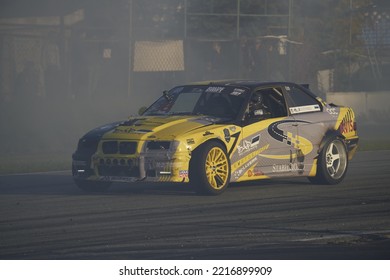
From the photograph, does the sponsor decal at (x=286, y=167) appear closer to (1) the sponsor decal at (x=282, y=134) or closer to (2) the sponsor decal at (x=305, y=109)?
(1) the sponsor decal at (x=282, y=134)

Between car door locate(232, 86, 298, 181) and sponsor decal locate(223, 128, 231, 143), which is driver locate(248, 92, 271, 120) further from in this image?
sponsor decal locate(223, 128, 231, 143)

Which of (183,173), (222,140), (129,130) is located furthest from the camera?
(129,130)

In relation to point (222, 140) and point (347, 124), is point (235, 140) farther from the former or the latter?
point (347, 124)

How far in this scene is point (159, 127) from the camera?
1139 centimetres

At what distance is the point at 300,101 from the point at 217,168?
2.10m

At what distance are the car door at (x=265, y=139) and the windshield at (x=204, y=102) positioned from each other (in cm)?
20

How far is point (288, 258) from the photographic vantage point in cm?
722

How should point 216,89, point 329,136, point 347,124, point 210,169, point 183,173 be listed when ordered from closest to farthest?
point 183,173 < point 210,169 < point 216,89 < point 329,136 < point 347,124

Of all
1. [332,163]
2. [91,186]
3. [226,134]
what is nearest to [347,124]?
[332,163]

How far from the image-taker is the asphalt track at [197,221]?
769cm

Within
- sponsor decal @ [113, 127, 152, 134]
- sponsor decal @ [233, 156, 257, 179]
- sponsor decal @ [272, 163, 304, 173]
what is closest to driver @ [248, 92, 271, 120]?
sponsor decal @ [233, 156, 257, 179]

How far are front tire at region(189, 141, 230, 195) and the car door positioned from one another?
22 cm

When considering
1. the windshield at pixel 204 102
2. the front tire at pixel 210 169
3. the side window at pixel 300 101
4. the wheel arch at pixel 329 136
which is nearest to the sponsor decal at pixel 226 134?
the front tire at pixel 210 169

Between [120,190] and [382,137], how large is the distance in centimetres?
1230
